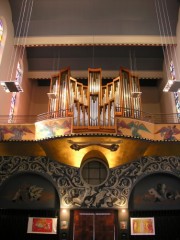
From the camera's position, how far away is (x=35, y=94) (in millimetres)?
18078

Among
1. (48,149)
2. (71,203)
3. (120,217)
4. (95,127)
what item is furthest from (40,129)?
(120,217)

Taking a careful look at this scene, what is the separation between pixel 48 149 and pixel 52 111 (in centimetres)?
188

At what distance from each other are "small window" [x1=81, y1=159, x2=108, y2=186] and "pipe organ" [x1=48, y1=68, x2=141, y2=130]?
7.40 feet

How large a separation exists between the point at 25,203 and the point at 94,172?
328cm

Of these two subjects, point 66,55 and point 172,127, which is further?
point 66,55

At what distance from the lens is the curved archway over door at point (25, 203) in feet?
39.3

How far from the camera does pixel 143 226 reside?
11859 millimetres

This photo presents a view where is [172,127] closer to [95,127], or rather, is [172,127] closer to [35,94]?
[95,127]

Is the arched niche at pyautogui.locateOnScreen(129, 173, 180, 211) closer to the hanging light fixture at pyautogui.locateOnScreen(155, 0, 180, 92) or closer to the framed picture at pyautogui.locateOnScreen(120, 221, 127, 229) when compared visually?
the framed picture at pyautogui.locateOnScreen(120, 221, 127, 229)

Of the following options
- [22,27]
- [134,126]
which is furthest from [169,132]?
[22,27]

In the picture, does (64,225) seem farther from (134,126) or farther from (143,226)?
(134,126)

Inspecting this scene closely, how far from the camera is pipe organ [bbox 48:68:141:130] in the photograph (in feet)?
37.3

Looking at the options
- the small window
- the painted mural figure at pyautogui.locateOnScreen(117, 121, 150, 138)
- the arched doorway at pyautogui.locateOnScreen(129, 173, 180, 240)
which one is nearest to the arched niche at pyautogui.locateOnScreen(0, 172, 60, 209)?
the small window

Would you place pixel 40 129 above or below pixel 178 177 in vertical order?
above
